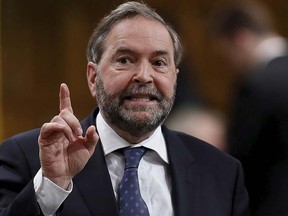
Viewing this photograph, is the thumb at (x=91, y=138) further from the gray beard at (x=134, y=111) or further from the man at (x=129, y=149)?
the gray beard at (x=134, y=111)

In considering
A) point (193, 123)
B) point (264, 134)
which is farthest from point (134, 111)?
point (193, 123)

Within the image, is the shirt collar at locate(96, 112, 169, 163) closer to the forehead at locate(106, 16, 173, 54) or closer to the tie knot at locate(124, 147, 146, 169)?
the tie knot at locate(124, 147, 146, 169)

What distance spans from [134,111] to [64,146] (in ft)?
0.91

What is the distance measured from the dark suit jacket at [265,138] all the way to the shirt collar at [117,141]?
387 mm

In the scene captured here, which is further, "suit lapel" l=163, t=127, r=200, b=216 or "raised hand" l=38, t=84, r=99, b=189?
"suit lapel" l=163, t=127, r=200, b=216

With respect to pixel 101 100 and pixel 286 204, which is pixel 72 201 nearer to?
pixel 101 100

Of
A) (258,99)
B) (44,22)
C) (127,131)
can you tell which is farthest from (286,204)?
(44,22)

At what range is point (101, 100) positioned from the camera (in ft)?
8.04

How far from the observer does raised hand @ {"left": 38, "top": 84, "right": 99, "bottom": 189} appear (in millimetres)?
2129

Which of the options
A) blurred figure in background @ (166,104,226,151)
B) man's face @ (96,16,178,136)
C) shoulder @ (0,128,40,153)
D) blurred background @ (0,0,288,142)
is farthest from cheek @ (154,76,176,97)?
blurred background @ (0,0,288,142)

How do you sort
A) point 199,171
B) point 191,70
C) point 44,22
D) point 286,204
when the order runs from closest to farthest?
point 199,171 → point 286,204 → point 191,70 → point 44,22

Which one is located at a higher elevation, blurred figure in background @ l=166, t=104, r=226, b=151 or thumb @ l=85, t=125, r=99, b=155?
thumb @ l=85, t=125, r=99, b=155

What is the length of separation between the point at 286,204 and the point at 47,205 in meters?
0.81

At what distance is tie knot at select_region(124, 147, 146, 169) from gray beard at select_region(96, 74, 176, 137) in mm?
40
